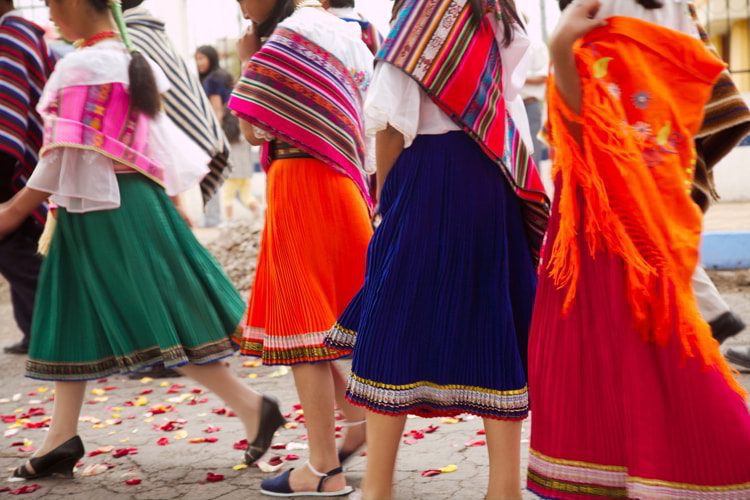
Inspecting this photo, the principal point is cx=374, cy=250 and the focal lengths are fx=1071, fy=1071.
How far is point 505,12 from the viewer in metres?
2.91

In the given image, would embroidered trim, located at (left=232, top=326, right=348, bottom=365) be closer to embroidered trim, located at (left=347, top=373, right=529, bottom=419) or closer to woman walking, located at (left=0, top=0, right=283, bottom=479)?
woman walking, located at (left=0, top=0, right=283, bottom=479)

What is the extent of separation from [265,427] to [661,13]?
6.89 ft

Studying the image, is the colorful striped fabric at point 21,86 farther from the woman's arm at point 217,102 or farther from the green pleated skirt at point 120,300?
the woman's arm at point 217,102

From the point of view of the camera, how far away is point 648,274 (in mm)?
2539

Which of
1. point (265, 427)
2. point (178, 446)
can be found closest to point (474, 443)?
point (265, 427)

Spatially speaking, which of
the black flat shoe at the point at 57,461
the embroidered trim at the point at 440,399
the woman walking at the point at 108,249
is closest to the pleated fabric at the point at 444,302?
the embroidered trim at the point at 440,399

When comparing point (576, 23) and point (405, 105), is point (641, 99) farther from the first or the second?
point (405, 105)

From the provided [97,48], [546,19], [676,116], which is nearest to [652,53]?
[676,116]

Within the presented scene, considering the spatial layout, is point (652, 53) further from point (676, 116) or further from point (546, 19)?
point (546, 19)

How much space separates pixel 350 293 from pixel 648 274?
132cm

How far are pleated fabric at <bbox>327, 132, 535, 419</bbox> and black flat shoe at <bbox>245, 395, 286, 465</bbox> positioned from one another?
3.66 feet

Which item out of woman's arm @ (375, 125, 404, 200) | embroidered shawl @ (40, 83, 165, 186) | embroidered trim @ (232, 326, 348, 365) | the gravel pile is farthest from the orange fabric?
the gravel pile

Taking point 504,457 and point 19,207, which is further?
point 19,207

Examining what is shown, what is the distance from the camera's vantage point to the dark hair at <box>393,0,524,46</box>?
2.83 m
